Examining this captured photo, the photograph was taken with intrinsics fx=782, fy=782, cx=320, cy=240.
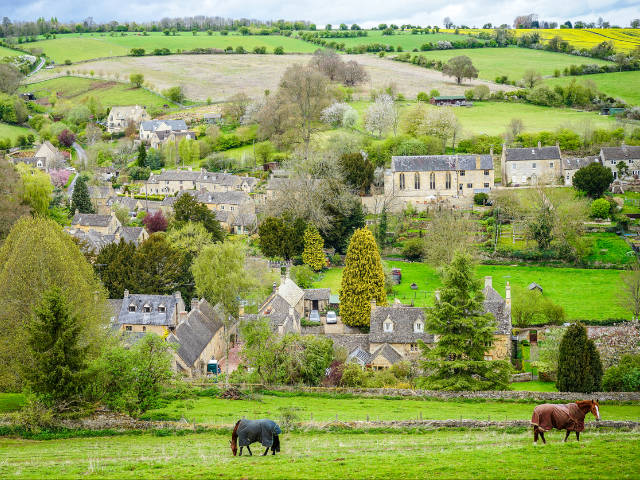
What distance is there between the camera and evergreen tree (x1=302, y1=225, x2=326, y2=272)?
8425 centimetres

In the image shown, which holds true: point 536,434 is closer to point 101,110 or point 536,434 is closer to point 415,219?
point 415,219

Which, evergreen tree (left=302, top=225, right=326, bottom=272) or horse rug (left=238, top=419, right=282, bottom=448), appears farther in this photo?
evergreen tree (left=302, top=225, right=326, bottom=272)

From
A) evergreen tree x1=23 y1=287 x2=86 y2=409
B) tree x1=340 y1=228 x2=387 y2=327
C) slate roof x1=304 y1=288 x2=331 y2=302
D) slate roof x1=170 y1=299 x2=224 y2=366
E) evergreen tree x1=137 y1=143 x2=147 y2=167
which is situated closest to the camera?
evergreen tree x1=23 y1=287 x2=86 y2=409

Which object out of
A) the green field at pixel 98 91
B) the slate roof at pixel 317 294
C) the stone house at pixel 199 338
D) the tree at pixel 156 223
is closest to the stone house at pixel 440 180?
the tree at pixel 156 223

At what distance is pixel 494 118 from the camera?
12950 cm

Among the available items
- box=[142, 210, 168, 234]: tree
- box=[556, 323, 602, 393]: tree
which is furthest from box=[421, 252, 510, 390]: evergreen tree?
box=[142, 210, 168, 234]: tree

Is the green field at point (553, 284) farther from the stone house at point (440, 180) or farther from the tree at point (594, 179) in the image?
the stone house at point (440, 180)

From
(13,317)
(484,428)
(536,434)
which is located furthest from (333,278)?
(536,434)

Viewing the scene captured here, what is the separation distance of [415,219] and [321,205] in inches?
519

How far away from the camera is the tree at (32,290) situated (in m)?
45.3

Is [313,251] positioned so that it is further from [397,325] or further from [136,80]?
[136,80]

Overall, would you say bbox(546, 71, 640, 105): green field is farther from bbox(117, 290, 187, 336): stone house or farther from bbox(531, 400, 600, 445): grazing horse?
bbox(531, 400, 600, 445): grazing horse

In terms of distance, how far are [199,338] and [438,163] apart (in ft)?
176

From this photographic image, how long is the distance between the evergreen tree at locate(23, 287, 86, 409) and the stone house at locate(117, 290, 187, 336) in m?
22.7
